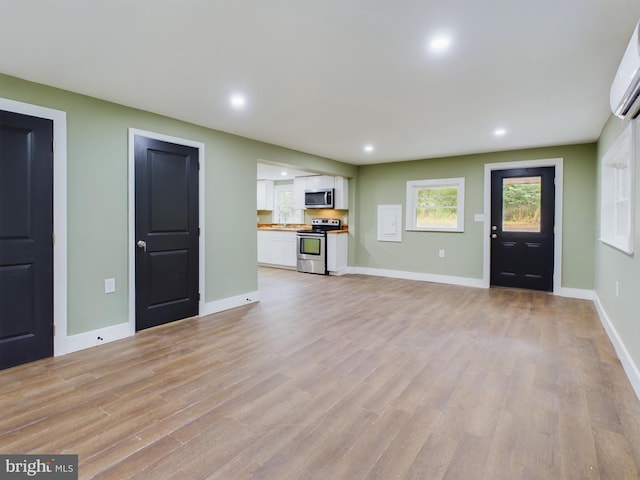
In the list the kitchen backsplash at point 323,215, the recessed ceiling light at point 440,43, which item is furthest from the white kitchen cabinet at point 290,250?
the recessed ceiling light at point 440,43

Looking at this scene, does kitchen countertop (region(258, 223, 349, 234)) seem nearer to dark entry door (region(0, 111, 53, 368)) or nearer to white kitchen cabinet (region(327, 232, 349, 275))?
white kitchen cabinet (region(327, 232, 349, 275))

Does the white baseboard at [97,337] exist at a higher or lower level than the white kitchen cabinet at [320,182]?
lower

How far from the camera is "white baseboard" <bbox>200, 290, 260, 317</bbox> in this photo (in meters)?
4.30

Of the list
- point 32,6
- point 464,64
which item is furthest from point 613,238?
point 32,6

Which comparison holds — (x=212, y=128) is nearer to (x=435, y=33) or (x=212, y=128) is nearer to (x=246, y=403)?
(x=435, y=33)

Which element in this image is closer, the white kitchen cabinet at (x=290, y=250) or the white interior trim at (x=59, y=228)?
the white interior trim at (x=59, y=228)

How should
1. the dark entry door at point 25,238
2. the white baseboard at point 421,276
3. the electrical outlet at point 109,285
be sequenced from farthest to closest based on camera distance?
the white baseboard at point 421,276
the electrical outlet at point 109,285
the dark entry door at point 25,238

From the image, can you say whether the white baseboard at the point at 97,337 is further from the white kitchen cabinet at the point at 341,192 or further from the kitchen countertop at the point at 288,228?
the white kitchen cabinet at the point at 341,192

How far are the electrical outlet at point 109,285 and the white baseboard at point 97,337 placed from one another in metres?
0.35

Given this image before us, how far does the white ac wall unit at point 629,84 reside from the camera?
189 cm

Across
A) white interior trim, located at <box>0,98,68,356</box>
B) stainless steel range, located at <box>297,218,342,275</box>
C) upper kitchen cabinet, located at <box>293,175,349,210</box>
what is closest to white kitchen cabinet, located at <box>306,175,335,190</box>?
upper kitchen cabinet, located at <box>293,175,349,210</box>

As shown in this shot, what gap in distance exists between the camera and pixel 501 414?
2125mm

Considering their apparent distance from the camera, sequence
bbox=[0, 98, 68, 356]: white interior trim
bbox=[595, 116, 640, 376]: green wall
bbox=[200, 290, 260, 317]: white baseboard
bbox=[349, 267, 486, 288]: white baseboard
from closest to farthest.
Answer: bbox=[595, 116, 640, 376]: green wall < bbox=[0, 98, 68, 356]: white interior trim < bbox=[200, 290, 260, 317]: white baseboard < bbox=[349, 267, 486, 288]: white baseboard

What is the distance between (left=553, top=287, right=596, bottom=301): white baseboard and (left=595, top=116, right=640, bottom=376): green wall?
0.75 m
